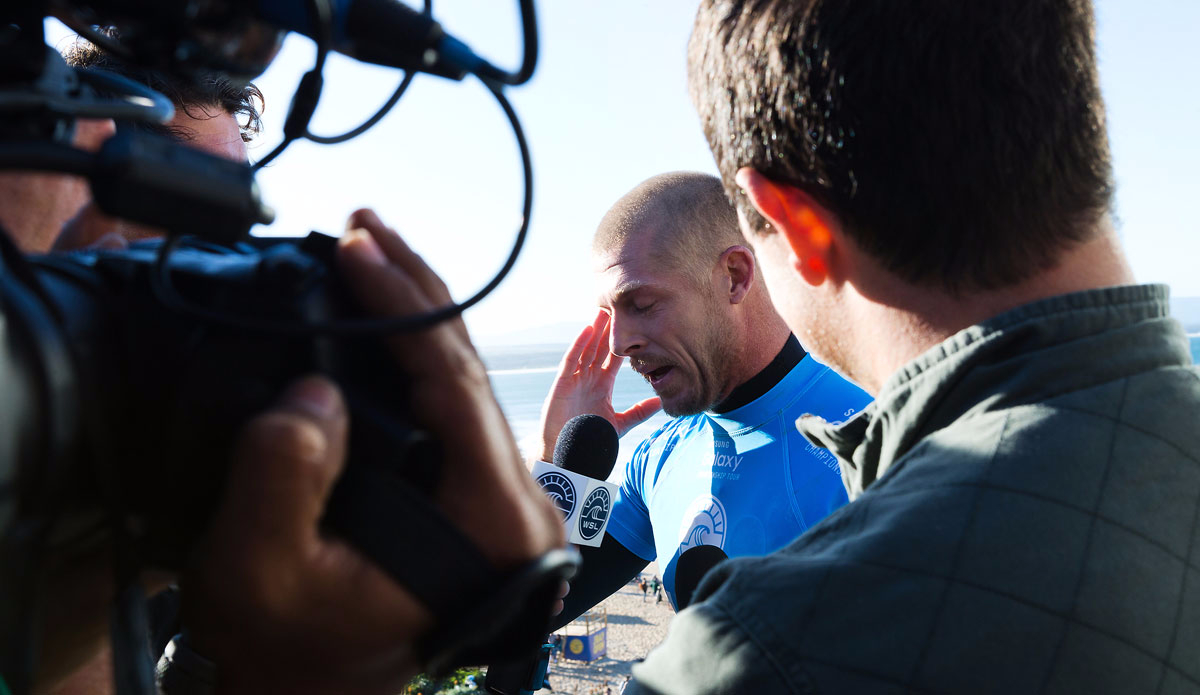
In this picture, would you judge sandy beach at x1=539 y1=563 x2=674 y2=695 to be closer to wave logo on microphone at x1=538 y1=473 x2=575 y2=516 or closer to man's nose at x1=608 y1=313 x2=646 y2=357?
man's nose at x1=608 y1=313 x2=646 y2=357

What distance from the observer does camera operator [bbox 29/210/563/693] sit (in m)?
0.55

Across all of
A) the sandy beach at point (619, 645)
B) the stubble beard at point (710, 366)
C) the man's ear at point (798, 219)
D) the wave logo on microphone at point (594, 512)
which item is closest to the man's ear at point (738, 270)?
the stubble beard at point (710, 366)

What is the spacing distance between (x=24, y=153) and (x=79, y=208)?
44cm

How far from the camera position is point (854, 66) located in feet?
4.01

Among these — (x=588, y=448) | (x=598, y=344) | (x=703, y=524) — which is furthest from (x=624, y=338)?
(x=703, y=524)

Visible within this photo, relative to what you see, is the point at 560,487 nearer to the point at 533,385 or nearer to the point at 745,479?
the point at 745,479

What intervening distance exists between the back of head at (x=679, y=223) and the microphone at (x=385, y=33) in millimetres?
2661

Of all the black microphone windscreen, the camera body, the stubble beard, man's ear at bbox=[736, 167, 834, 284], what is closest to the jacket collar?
man's ear at bbox=[736, 167, 834, 284]

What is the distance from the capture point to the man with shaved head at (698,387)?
306 cm

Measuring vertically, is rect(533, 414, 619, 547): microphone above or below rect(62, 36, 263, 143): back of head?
below

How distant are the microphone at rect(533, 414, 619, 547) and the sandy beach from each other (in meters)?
11.5

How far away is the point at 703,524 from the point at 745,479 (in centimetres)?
22

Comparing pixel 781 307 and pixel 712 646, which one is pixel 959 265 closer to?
pixel 781 307

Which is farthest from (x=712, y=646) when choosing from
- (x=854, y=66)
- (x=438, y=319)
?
(x=854, y=66)
